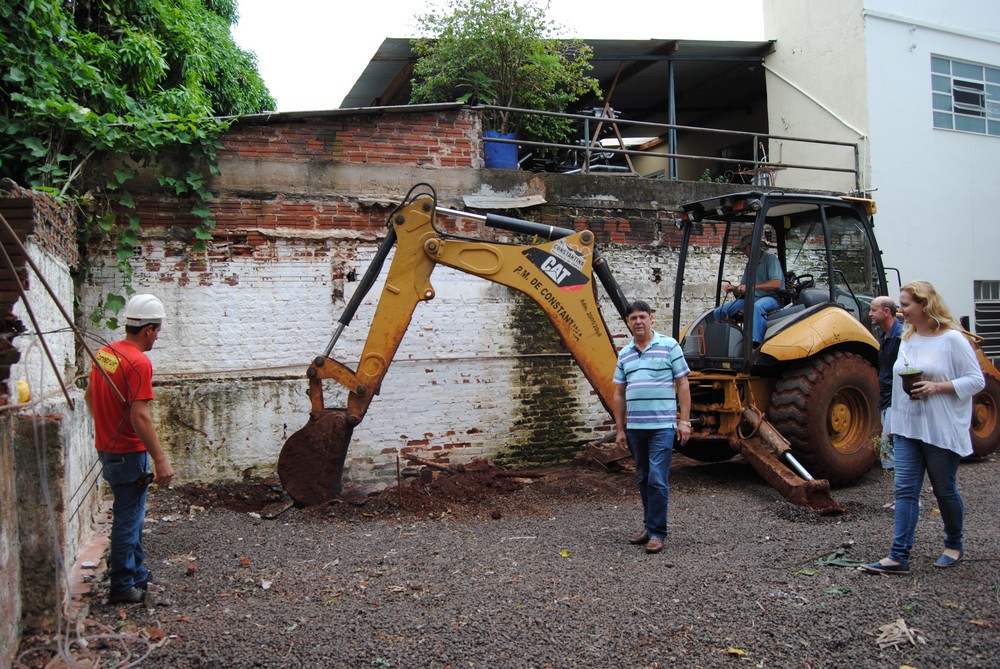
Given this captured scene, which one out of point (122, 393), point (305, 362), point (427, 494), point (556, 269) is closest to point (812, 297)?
point (556, 269)

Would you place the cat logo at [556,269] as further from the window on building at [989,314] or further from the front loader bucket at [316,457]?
the window on building at [989,314]

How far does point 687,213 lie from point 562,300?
78.5 inches

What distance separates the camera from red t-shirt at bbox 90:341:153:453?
4.19 meters

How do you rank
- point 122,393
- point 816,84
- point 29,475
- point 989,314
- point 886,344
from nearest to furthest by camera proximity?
point 29,475, point 122,393, point 886,344, point 816,84, point 989,314

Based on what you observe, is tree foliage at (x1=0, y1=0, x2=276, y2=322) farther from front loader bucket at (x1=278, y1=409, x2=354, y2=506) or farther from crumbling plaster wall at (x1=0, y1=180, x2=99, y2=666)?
front loader bucket at (x1=278, y1=409, x2=354, y2=506)

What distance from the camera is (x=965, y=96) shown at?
1204 cm

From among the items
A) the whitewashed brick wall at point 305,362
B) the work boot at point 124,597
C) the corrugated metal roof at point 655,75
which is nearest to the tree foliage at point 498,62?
the corrugated metal roof at point 655,75

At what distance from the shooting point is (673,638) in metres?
3.71

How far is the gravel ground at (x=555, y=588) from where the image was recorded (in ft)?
11.8

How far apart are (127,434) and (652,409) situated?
3.21 metres

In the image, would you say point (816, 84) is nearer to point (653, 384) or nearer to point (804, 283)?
point (804, 283)

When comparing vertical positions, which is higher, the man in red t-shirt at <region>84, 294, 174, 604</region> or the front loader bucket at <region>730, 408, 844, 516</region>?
the man in red t-shirt at <region>84, 294, 174, 604</region>

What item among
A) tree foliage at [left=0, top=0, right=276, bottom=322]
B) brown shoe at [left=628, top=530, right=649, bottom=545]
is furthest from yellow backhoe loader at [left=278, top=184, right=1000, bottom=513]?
tree foliage at [left=0, top=0, right=276, bottom=322]

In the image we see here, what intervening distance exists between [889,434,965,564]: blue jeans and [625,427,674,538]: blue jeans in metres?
1.38
